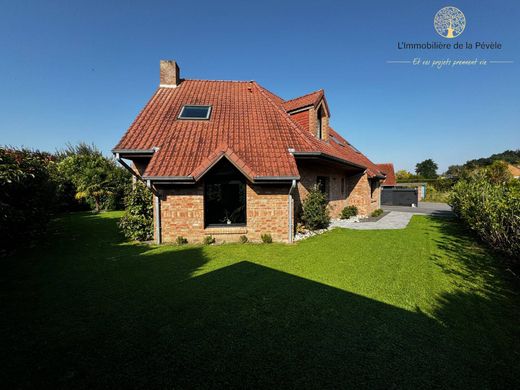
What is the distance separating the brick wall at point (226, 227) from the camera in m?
8.18

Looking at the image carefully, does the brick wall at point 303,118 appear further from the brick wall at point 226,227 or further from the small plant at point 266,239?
the small plant at point 266,239

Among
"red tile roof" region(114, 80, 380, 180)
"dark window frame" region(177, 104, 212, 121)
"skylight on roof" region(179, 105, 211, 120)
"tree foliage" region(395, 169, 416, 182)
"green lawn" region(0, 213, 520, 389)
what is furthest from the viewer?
"tree foliage" region(395, 169, 416, 182)

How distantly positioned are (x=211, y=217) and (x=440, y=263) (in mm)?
7356

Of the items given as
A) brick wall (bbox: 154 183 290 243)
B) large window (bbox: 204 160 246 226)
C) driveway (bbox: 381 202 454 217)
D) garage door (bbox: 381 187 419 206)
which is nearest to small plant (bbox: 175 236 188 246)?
brick wall (bbox: 154 183 290 243)

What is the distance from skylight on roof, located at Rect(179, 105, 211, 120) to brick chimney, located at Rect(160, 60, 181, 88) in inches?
106

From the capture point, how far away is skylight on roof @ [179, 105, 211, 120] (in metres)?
10.1

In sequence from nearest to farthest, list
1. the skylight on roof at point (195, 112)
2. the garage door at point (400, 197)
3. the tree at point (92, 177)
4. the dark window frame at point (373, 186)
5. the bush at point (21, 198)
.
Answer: the bush at point (21, 198) < the skylight on roof at point (195, 112) < the dark window frame at point (373, 186) < the tree at point (92, 177) < the garage door at point (400, 197)

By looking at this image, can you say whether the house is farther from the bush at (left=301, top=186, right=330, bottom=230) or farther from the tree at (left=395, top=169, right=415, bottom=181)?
the tree at (left=395, top=169, right=415, bottom=181)

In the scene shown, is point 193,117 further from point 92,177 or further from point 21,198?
point 92,177

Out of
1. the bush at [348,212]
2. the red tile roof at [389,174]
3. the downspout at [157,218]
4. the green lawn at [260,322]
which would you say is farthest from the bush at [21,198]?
the red tile roof at [389,174]

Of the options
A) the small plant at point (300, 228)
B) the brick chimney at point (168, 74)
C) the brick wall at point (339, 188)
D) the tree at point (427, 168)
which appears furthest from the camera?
the tree at point (427, 168)

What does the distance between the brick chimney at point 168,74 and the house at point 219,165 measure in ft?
4.40

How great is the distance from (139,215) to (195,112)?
5108 mm

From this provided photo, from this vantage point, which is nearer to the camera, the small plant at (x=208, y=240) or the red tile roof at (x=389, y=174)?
the small plant at (x=208, y=240)
